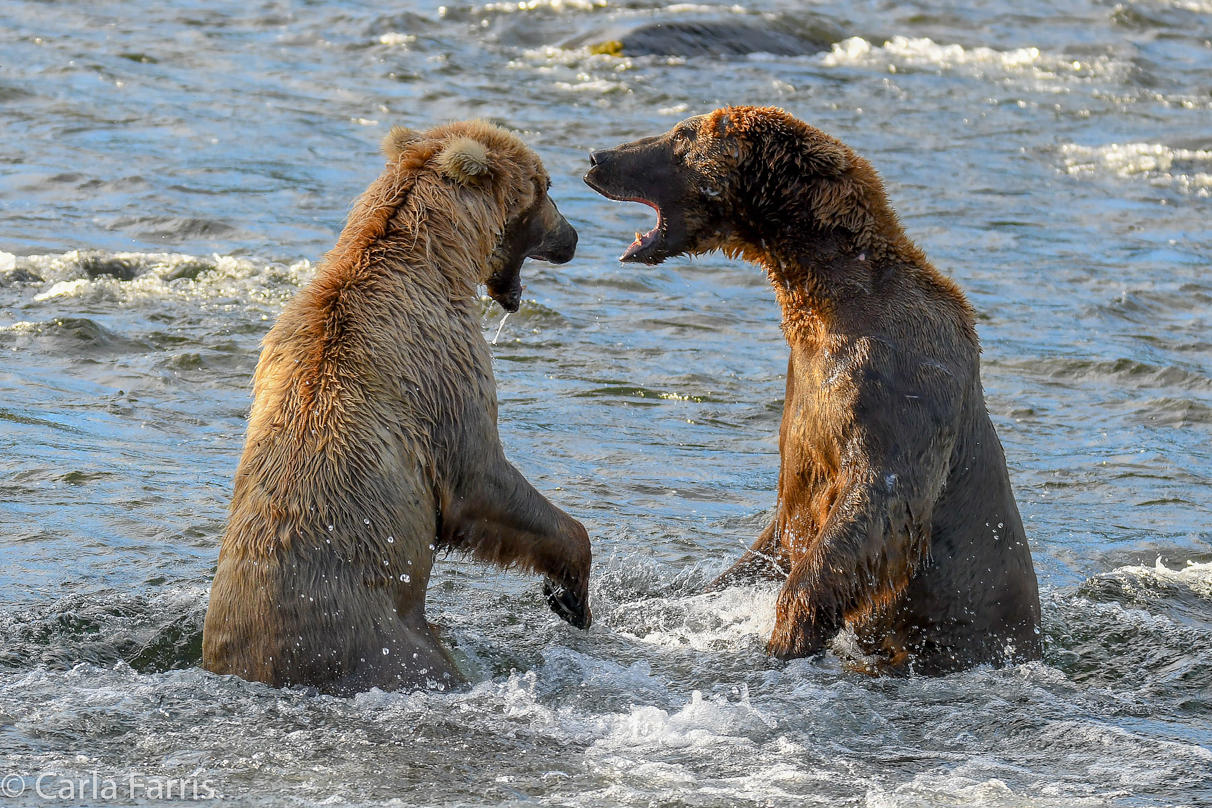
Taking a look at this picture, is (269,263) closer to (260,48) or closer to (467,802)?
(467,802)

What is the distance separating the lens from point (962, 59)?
20.7 metres

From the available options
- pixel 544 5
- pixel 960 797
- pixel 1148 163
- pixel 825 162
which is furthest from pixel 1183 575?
pixel 544 5

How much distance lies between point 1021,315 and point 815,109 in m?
6.58

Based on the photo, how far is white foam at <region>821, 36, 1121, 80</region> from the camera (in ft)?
66.0

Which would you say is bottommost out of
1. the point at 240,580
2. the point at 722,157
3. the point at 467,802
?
the point at 467,802

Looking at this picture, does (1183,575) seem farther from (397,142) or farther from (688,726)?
(397,142)

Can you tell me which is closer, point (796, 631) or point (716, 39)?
point (796, 631)

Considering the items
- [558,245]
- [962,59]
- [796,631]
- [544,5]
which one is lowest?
[796,631]

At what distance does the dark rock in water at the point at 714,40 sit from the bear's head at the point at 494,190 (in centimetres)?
1364

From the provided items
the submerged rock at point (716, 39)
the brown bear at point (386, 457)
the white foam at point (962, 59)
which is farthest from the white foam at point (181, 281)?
the white foam at point (962, 59)

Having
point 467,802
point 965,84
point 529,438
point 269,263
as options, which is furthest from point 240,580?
point 965,84

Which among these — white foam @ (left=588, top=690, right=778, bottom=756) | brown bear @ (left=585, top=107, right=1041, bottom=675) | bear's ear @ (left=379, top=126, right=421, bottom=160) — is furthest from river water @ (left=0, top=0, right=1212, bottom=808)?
bear's ear @ (left=379, top=126, right=421, bottom=160)

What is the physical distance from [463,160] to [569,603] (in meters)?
1.74

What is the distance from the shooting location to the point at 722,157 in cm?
594
